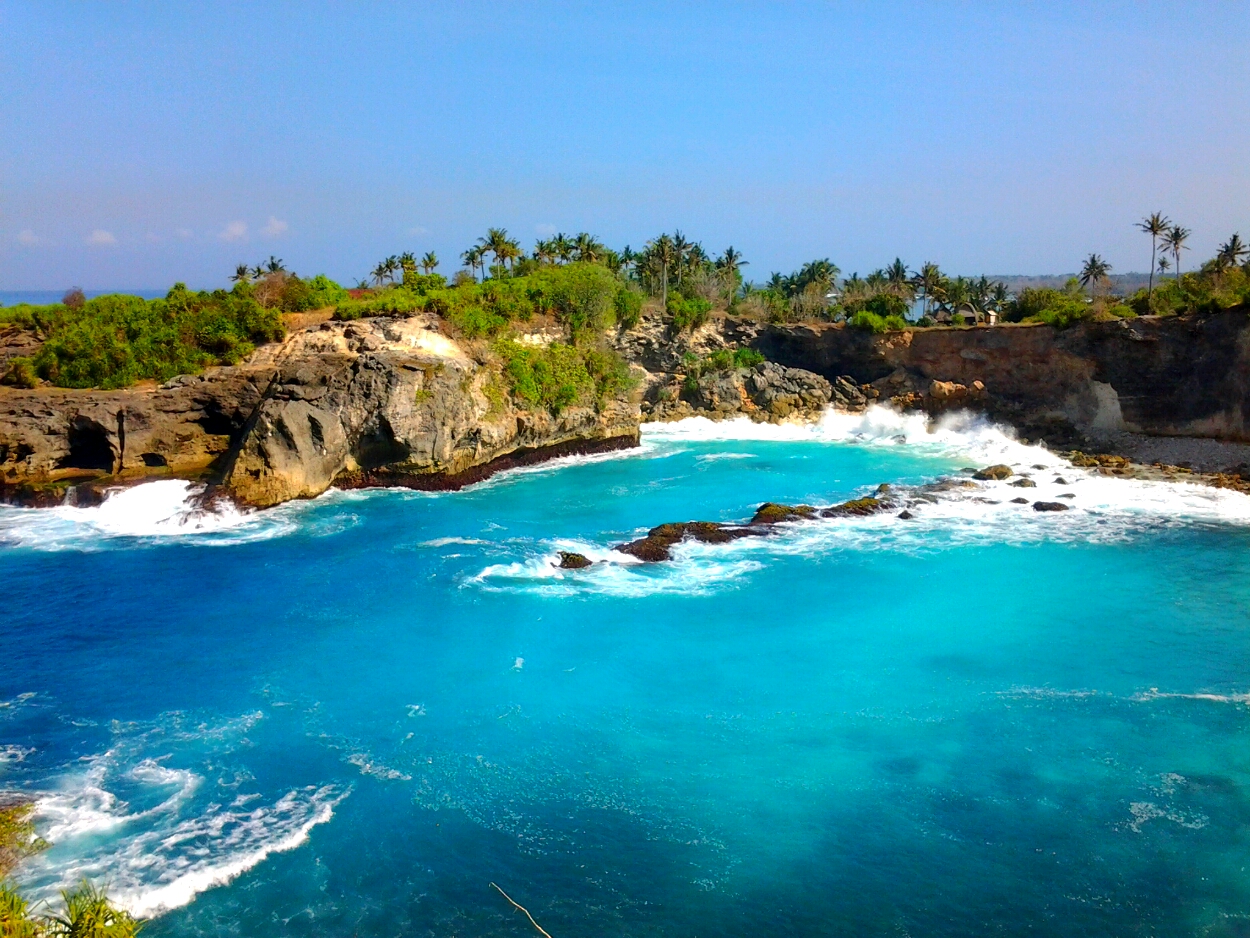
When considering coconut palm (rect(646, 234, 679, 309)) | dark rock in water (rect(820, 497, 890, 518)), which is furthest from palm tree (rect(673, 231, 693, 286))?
dark rock in water (rect(820, 497, 890, 518))

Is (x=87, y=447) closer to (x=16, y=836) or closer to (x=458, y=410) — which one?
(x=458, y=410)

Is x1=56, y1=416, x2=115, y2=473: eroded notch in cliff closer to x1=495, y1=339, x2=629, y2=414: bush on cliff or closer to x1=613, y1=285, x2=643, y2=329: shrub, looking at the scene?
x1=495, y1=339, x2=629, y2=414: bush on cliff

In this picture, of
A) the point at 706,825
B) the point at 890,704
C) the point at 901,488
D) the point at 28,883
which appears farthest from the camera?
the point at 901,488

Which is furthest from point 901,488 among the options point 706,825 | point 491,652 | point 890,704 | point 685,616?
point 706,825

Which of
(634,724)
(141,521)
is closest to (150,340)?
(141,521)

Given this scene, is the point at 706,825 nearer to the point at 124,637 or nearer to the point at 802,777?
the point at 802,777

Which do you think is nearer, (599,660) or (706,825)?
(706,825)

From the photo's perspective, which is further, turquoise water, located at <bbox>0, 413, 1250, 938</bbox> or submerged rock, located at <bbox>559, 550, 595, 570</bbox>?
submerged rock, located at <bbox>559, 550, 595, 570</bbox>
